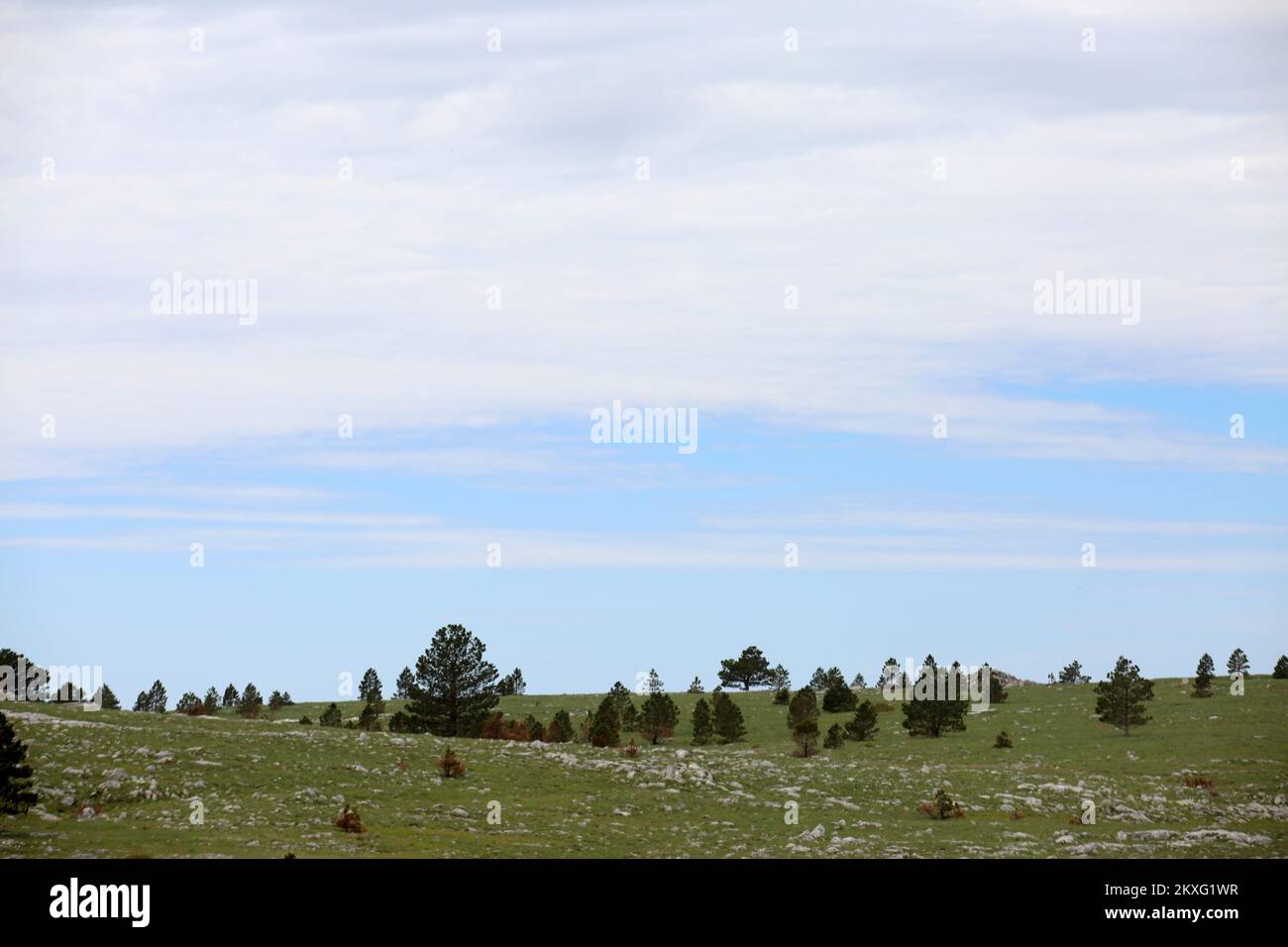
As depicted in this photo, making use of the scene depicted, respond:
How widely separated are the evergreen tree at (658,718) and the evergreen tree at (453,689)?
12305 mm

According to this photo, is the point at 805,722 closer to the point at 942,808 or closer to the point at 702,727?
the point at 702,727

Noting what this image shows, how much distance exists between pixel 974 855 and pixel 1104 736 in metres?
33.4

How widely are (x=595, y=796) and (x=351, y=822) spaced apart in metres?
10.9

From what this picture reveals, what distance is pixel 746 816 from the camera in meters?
44.6

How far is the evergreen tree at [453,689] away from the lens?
6309cm

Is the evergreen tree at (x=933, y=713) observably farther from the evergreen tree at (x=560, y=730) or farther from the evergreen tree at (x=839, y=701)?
the evergreen tree at (x=560, y=730)

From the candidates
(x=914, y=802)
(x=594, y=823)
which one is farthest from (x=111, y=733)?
(x=914, y=802)

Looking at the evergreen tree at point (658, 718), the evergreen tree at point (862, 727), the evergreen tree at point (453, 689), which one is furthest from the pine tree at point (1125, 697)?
the evergreen tree at point (453, 689)

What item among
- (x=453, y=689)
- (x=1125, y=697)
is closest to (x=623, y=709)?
(x=453, y=689)

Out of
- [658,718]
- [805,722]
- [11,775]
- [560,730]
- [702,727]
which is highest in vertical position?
[11,775]

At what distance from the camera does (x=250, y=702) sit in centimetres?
9094

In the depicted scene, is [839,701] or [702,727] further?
[839,701]

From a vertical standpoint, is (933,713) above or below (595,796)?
above
